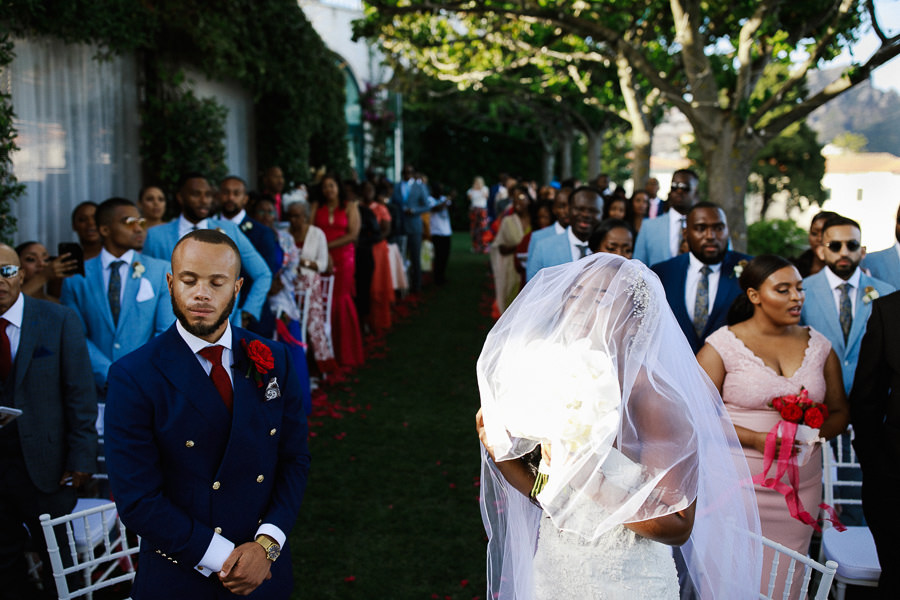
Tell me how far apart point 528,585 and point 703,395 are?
885 millimetres

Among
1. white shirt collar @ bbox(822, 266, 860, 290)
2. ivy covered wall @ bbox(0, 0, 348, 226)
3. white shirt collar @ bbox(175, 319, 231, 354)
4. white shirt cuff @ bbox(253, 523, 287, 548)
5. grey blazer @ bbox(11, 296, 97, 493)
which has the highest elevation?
ivy covered wall @ bbox(0, 0, 348, 226)

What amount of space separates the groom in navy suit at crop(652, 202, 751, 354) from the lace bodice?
37.6 inches

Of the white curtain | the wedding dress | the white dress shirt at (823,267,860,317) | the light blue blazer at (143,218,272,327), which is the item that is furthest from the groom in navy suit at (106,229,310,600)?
the white curtain

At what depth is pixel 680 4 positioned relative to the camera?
26.9 feet

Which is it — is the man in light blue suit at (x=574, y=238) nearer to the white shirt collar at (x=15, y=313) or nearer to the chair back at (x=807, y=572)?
the chair back at (x=807, y=572)

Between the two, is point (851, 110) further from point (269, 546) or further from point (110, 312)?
point (269, 546)

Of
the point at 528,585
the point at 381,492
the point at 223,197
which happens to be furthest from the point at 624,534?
the point at 223,197

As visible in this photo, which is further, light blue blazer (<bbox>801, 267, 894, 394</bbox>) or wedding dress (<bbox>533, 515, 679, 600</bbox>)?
light blue blazer (<bbox>801, 267, 894, 394</bbox>)

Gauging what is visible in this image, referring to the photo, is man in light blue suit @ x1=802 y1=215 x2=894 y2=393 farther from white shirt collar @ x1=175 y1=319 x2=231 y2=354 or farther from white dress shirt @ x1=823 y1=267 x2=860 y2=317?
white shirt collar @ x1=175 y1=319 x2=231 y2=354

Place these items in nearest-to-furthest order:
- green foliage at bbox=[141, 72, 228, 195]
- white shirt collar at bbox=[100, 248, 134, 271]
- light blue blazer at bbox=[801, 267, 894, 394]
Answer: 1. white shirt collar at bbox=[100, 248, 134, 271]
2. light blue blazer at bbox=[801, 267, 894, 394]
3. green foliage at bbox=[141, 72, 228, 195]

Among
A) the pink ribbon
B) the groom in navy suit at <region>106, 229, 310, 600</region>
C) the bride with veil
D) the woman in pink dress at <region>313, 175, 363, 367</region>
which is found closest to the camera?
the bride with veil

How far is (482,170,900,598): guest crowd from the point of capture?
338 cm

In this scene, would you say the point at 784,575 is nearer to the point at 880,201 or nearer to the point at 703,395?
the point at 703,395

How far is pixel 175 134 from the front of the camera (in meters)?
8.16
